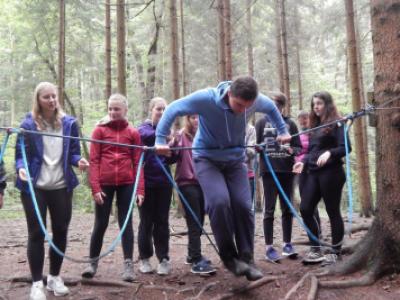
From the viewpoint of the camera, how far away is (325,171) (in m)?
4.62

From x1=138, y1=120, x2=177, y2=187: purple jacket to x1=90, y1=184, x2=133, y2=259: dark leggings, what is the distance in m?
0.33

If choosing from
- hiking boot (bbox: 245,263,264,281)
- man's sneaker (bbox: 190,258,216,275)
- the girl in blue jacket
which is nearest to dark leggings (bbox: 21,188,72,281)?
the girl in blue jacket

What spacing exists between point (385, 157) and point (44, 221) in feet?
10.6

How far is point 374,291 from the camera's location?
3701 millimetres

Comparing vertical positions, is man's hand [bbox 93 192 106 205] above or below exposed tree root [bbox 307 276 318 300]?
above

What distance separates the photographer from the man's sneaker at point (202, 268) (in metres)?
4.55

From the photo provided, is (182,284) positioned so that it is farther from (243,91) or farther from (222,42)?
(222,42)

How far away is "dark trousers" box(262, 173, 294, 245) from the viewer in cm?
516

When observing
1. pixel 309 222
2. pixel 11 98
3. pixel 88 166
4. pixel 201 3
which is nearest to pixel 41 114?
pixel 88 166

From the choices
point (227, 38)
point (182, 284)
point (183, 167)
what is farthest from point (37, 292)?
point (227, 38)

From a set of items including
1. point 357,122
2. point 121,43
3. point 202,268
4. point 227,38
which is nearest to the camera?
point 202,268

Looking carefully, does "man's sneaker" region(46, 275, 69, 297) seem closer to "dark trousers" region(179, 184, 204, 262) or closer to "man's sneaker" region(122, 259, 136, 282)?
"man's sneaker" region(122, 259, 136, 282)

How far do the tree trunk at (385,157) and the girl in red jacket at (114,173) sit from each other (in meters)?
2.14

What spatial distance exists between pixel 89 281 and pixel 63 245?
0.52 m
